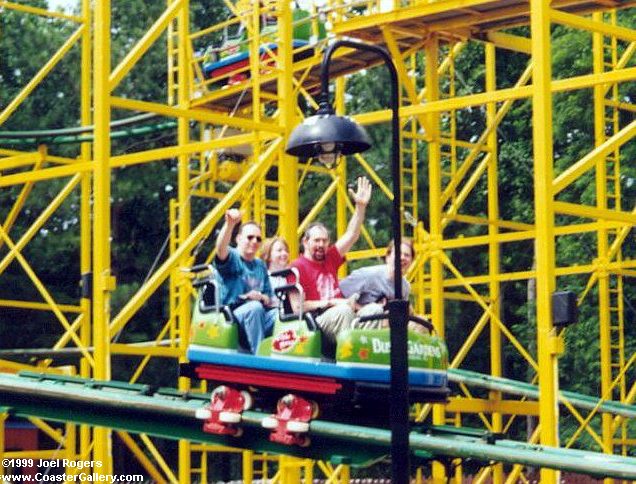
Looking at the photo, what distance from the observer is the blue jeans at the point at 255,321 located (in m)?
14.9

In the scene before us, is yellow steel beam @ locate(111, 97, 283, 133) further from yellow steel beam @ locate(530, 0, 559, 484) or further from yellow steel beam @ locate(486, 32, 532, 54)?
yellow steel beam @ locate(530, 0, 559, 484)

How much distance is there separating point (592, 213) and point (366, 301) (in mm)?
2800

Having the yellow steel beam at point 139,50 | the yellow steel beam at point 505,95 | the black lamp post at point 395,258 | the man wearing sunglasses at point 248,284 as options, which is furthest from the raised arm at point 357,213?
the yellow steel beam at point 139,50

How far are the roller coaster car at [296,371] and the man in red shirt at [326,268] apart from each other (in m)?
0.14

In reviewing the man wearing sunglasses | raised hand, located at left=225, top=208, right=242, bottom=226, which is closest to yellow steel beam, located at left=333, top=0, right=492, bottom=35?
the man wearing sunglasses

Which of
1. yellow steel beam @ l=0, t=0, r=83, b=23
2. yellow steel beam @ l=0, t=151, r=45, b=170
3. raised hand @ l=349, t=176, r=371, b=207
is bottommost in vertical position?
raised hand @ l=349, t=176, r=371, b=207

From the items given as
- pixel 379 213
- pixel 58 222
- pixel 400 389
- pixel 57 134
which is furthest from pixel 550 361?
pixel 58 222

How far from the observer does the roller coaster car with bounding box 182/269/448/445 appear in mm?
14055

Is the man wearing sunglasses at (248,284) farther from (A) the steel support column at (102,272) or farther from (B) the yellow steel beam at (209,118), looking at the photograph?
(B) the yellow steel beam at (209,118)

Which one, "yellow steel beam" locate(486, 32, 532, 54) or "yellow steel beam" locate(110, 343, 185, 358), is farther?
"yellow steel beam" locate(486, 32, 532, 54)

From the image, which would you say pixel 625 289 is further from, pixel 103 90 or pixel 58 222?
pixel 103 90

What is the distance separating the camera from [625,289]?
32281mm

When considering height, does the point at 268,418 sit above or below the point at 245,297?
below

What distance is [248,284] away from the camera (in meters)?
15.2
